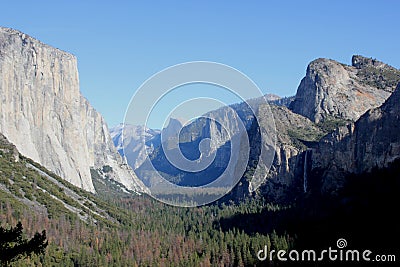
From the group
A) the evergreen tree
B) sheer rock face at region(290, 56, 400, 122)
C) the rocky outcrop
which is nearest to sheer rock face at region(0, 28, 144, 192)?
sheer rock face at region(290, 56, 400, 122)

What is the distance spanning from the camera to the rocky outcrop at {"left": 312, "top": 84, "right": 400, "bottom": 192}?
8075 cm

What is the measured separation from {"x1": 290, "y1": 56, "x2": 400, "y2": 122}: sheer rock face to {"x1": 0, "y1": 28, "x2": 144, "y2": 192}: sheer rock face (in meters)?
66.0

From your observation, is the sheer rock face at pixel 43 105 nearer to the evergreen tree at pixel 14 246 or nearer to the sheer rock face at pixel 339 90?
the sheer rock face at pixel 339 90

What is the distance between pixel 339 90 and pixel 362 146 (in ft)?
188

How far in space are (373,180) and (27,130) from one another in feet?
268

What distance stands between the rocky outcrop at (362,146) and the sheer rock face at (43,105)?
66847mm

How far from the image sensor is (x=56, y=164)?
443 ft

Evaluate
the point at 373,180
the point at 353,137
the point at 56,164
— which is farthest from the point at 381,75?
the point at 56,164

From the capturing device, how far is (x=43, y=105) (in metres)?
135

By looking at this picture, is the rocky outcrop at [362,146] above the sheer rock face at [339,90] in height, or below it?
below

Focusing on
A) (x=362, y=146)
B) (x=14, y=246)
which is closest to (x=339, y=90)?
(x=362, y=146)

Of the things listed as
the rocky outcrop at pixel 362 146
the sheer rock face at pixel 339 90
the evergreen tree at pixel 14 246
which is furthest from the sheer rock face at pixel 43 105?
the evergreen tree at pixel 14 246

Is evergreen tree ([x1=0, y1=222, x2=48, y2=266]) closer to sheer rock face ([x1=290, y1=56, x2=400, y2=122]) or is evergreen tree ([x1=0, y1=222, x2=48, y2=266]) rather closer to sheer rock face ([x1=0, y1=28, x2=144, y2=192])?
sheer rock face ([x1=0, y1=28, x2=144, y2=192])

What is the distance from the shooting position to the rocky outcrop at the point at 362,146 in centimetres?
8075
